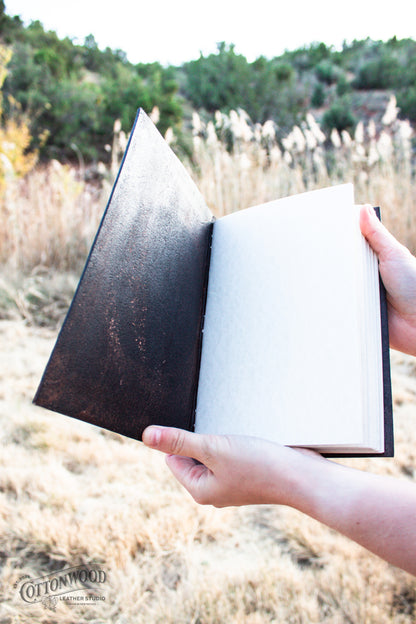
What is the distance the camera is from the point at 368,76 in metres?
11.6

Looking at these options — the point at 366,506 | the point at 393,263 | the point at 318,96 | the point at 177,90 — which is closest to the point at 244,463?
the point at 366,506

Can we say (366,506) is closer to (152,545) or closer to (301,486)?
(301,486)

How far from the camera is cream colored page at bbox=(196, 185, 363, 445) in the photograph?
2.31 ft

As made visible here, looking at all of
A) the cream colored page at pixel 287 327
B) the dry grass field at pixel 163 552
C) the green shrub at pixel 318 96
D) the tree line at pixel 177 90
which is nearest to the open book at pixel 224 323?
the cream colored page at pixel 287 327

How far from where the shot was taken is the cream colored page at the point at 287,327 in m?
0.70

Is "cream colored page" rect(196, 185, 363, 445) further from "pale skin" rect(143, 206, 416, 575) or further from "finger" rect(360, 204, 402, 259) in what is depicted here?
"finger" rect(360, 204, 402, 259)

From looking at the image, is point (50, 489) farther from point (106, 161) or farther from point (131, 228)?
point (106, 161)

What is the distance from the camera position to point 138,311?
700 millimetres

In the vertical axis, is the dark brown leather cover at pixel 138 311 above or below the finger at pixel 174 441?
above

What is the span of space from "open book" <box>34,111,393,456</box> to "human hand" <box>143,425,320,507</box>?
0.03 meters

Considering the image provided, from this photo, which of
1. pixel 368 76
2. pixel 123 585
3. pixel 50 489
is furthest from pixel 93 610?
pixel 368 76

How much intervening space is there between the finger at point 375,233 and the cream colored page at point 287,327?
20 cm

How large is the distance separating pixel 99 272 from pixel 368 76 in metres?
13.4

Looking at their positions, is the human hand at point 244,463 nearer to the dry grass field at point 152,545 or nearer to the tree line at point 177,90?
the dry grass field at point 152,545
